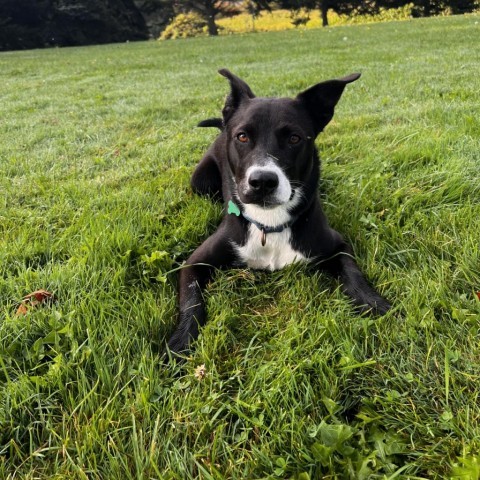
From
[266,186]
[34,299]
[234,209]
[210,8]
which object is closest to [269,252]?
[234,209]

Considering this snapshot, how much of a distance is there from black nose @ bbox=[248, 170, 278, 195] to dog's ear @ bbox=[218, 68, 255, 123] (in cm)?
92

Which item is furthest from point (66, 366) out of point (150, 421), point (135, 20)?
point (135, 20)

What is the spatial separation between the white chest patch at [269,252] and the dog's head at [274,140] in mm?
233

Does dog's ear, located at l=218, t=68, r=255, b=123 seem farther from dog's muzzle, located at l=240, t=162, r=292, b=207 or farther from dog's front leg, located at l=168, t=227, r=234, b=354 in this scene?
dog's front leg, located at l=168, t=227, r=234, b=354

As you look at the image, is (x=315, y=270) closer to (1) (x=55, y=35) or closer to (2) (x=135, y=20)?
(1) (x=55, y=35)

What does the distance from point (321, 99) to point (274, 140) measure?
1.87 feet

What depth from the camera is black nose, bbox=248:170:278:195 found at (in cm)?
248

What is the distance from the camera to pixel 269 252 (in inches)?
110

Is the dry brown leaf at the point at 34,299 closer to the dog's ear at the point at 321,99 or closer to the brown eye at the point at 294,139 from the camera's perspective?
the brown eye at the point at 294,139

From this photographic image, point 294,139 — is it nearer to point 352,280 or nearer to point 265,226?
point 265,226

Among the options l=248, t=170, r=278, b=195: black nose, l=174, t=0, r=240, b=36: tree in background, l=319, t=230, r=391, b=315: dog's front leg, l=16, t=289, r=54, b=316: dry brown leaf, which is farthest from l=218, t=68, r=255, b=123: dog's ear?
l=174, t=0, r=240, b=36: tree in background

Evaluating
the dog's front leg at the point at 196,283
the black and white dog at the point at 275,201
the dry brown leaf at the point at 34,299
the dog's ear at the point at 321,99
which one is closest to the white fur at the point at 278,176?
the black and white dog at the point at 275,201

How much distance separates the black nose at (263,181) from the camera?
8.14 feet

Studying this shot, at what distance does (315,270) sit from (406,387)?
111cm
